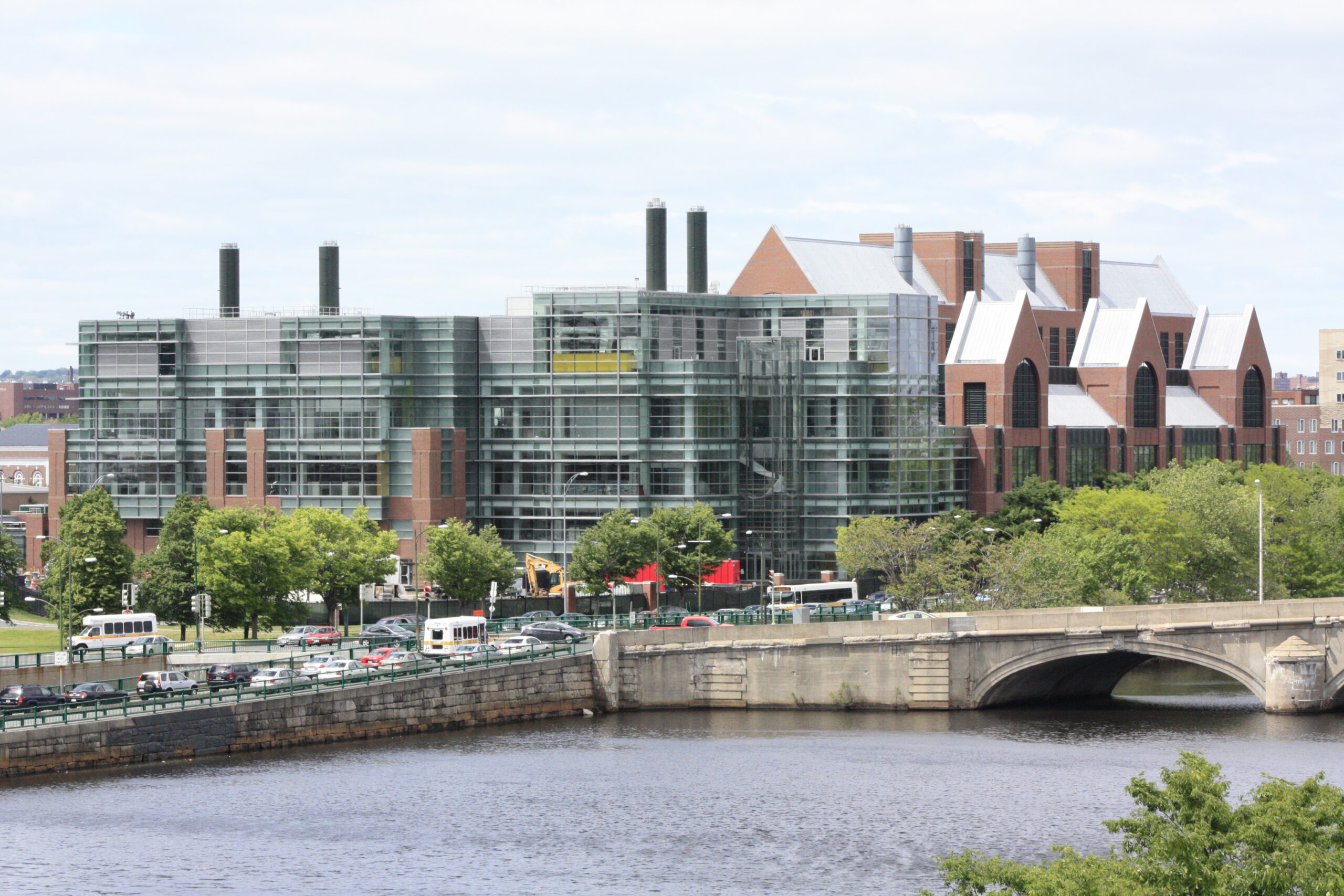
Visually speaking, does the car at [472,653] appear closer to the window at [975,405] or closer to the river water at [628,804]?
the river water at [628,804]

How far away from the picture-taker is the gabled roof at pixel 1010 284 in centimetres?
17288

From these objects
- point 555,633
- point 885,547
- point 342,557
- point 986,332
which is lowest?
point 555,633

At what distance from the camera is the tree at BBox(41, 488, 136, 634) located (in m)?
112

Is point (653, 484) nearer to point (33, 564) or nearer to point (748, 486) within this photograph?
point (748, 486)

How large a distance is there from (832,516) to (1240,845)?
93139 mm

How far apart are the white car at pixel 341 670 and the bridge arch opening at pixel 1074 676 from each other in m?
27.8

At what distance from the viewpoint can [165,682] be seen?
275 feet

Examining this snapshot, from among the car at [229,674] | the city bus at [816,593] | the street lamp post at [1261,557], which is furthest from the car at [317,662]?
the street lamp post at [1261,557]

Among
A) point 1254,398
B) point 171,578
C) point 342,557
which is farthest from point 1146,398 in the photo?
point 171,578

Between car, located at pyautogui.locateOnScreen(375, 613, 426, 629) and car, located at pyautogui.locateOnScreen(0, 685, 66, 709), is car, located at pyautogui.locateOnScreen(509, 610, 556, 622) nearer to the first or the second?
car, located at pyautogui.locateOnScreen(375, 613, 426, 629)

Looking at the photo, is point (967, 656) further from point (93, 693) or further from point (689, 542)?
point (93, 693)

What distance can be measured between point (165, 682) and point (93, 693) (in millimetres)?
3507

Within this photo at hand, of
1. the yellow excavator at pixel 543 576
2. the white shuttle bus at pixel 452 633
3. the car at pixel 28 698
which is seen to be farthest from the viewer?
the yellow excavator at pixel 543 576

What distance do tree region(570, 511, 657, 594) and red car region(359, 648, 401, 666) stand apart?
83.9 feet
